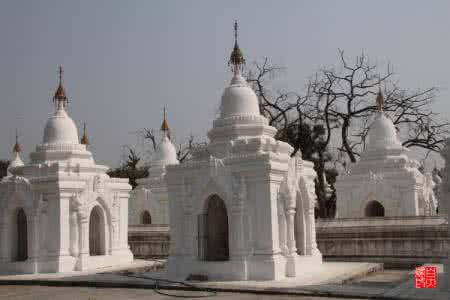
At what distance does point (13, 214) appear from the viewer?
1950 cm

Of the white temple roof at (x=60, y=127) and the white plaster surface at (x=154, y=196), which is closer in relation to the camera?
the white temple roof at (x=60, y=127)

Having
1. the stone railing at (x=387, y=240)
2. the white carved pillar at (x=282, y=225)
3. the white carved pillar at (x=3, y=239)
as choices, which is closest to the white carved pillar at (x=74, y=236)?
the white carved pillar at (x=3, y=239)

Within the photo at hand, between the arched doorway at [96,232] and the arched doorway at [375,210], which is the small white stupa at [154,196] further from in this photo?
the arched doorway at [375,210]

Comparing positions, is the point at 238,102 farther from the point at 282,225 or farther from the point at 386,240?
the point at 386,240

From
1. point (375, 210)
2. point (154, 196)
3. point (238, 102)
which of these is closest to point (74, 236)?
point (238, 102)

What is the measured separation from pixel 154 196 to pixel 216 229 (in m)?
13.3

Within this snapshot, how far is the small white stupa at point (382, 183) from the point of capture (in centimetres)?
2347

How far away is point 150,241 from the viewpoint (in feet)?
76.6

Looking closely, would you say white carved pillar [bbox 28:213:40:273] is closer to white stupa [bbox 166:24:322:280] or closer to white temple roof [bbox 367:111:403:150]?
white stupa [bbox 166:24:322:280]

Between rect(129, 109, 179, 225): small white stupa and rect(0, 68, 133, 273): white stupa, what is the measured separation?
7.24 metres

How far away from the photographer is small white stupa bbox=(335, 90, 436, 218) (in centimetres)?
2347

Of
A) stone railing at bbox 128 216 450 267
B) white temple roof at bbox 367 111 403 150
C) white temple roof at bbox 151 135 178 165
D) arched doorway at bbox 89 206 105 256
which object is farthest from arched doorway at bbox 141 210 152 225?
white temple roof at bbox 367 111 403 150

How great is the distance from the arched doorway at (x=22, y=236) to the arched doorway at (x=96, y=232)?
7.22 feet

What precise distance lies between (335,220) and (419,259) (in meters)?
3.26
